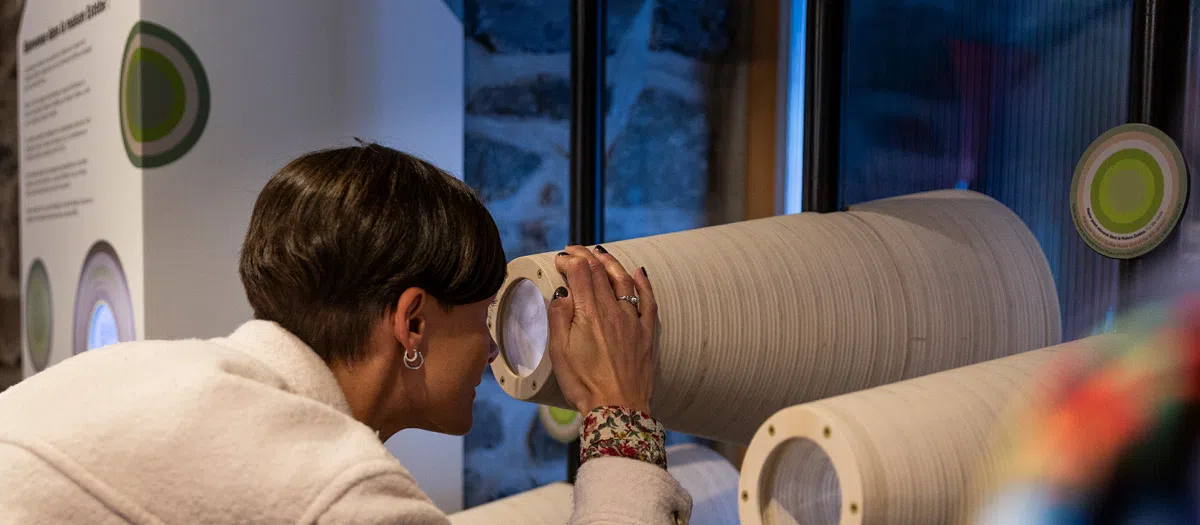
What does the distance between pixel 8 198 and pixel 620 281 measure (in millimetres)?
2176

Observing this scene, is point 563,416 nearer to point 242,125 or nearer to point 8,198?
point 242,125

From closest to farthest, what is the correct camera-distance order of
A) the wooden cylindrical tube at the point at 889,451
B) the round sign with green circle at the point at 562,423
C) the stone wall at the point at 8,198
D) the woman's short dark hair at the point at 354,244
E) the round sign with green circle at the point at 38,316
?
1. the wooden cylindrical tube at the point at 889,451
2. the woman's short dark hair at the point at 354,244
3. the round sign with green circle at the point at 562,423
4. the round sign with green circle at the point at 38,316
5. the stone wall at the point at 8,198

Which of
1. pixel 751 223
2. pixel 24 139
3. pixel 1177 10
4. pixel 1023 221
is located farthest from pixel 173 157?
pixel 1177 10

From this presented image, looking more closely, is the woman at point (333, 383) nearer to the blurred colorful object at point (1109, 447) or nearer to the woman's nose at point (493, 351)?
the woman's nose at point (493, 351)

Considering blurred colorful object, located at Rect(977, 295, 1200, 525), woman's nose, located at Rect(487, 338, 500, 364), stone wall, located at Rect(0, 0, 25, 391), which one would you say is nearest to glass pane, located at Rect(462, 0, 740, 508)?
woman's nose, located at Rect(487, 338, 500, 364)

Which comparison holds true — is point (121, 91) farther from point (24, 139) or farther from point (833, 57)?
point (833, 57)

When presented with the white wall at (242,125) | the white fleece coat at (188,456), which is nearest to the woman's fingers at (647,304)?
the white fleece coat at (188,456)

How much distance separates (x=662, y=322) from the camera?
829 mm

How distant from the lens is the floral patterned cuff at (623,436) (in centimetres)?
81

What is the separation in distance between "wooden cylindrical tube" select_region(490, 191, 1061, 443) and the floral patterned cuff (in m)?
0.04

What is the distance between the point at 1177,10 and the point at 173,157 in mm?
1340

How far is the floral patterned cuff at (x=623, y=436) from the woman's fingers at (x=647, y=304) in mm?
68

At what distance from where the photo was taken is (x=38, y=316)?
2.13 meters

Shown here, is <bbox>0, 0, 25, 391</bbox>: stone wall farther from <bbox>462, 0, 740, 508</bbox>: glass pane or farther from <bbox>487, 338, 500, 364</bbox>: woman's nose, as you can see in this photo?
<bbox>487, 338, 500, 364</bbox>: woman's nose
